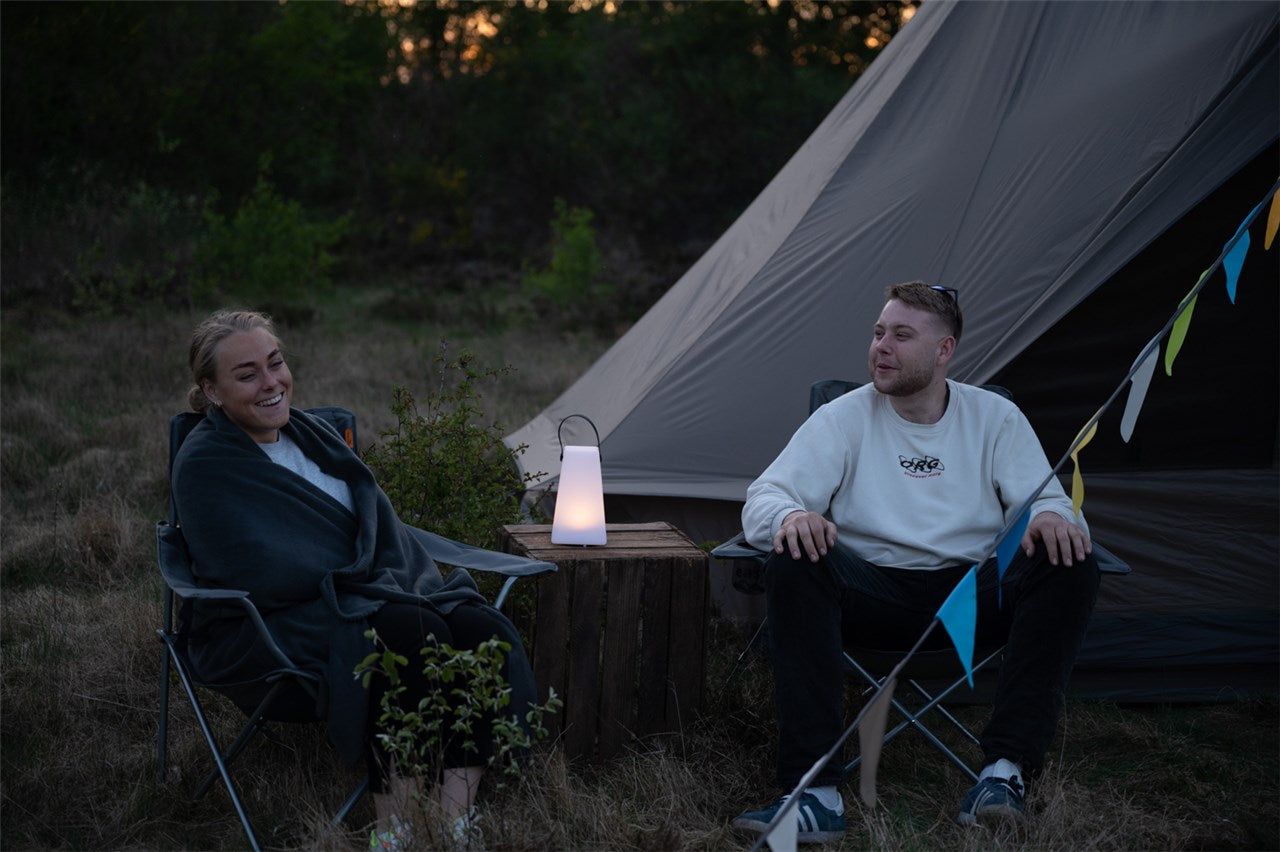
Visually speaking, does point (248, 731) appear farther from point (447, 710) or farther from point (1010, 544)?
point (1010, 544)

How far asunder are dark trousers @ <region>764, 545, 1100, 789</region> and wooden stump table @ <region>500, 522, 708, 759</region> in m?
0.23

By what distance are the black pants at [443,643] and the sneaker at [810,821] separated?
0.43m

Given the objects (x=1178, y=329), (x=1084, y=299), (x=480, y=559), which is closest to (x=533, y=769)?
(x=480, y=559)

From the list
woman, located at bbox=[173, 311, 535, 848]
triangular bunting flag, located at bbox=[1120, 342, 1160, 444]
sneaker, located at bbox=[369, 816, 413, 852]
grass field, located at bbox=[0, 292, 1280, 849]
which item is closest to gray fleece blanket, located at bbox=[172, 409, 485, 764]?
woman, located at bbox=[173, 311, 535, 848]

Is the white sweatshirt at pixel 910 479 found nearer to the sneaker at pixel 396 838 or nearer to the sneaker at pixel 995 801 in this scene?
the sneaker at pixel 995 801

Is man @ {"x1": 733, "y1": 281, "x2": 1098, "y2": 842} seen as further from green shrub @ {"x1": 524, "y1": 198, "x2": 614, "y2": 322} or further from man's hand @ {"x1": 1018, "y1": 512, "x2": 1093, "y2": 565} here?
green shrub @ {"x1": 524, "y1": 198, "x2": 614, "y2": 322}

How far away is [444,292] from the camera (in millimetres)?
11719

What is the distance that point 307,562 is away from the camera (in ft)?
7.12

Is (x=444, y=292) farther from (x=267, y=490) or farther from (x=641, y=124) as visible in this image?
(x=267, y=490)

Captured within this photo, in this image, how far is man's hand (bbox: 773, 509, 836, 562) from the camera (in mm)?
2191

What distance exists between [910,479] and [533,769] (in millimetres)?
901

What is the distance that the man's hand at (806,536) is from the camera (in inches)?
86.3

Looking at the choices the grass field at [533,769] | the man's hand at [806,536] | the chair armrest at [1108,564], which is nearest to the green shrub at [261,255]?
the grass field at [533,769]

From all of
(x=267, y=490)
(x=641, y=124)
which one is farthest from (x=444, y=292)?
(x=267, y=490)
